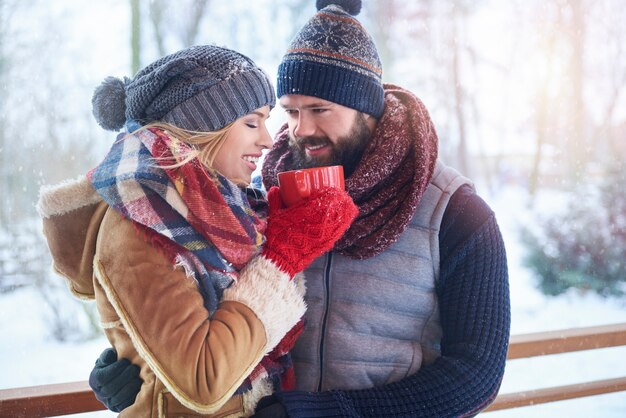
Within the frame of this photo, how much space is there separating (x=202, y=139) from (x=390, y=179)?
0.49 m

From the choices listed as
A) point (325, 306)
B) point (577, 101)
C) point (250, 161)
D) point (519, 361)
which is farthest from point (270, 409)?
point (577, 101)

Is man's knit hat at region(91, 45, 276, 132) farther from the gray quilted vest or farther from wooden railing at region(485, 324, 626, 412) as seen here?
wooden railing at region(485, 324, 626, 412)

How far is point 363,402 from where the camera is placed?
3.63 feet

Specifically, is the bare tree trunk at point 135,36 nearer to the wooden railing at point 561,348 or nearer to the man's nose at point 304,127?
the man's nose at point 304,127

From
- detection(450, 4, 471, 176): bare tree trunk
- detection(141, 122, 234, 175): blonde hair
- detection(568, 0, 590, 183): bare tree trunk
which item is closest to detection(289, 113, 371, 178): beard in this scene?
detection(141, 122, 234, 175): blonde hair

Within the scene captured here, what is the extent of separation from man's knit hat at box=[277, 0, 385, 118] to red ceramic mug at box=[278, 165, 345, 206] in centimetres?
37

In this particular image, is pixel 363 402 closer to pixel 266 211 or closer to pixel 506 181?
pixel 266 211

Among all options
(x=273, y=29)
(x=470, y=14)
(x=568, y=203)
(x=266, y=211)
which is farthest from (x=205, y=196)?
(x=568, y=203)

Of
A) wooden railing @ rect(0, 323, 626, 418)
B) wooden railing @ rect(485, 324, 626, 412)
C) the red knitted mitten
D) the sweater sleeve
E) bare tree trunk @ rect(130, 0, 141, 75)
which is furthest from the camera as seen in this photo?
bare tree trunk @ rect(130, 0, 141, 75)

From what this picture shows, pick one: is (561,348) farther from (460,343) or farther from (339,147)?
(339,147)

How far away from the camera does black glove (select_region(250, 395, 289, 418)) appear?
1030 millimetres

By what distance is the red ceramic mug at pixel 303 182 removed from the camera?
1057mm

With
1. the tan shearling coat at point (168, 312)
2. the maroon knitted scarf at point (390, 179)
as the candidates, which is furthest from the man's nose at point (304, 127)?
the tan shearling coat at point (168, 312)

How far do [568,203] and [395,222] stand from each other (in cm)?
255
